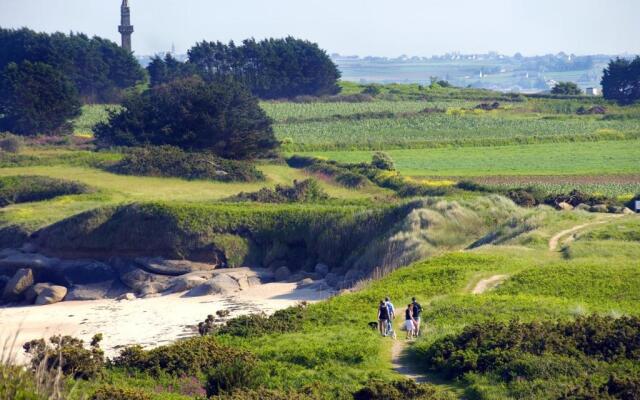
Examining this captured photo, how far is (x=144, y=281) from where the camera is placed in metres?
41.3

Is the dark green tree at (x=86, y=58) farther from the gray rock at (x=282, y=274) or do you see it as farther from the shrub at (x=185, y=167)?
the gray rock at (x=282, y=274)

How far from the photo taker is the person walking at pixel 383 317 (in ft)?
84.3

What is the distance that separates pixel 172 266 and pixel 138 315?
6446 mm

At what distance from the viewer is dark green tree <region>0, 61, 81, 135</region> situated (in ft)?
272

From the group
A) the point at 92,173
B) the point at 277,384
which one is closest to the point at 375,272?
the point at 277,384

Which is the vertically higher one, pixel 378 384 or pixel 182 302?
pixel 378 384

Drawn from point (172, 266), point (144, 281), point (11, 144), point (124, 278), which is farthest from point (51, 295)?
point (11, 144)

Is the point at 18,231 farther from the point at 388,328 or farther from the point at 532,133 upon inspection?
the point at 532,133

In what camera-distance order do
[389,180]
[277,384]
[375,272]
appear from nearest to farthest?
1. [277,384]
2. [375,272]
3. [389,180]

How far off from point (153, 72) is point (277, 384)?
346ft

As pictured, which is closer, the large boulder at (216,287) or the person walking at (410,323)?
the person walking at (410,323)

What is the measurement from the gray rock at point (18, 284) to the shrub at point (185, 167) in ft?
61.2

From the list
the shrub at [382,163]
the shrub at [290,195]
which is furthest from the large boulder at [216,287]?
the shrub at [382,163]

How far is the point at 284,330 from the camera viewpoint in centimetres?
2745
